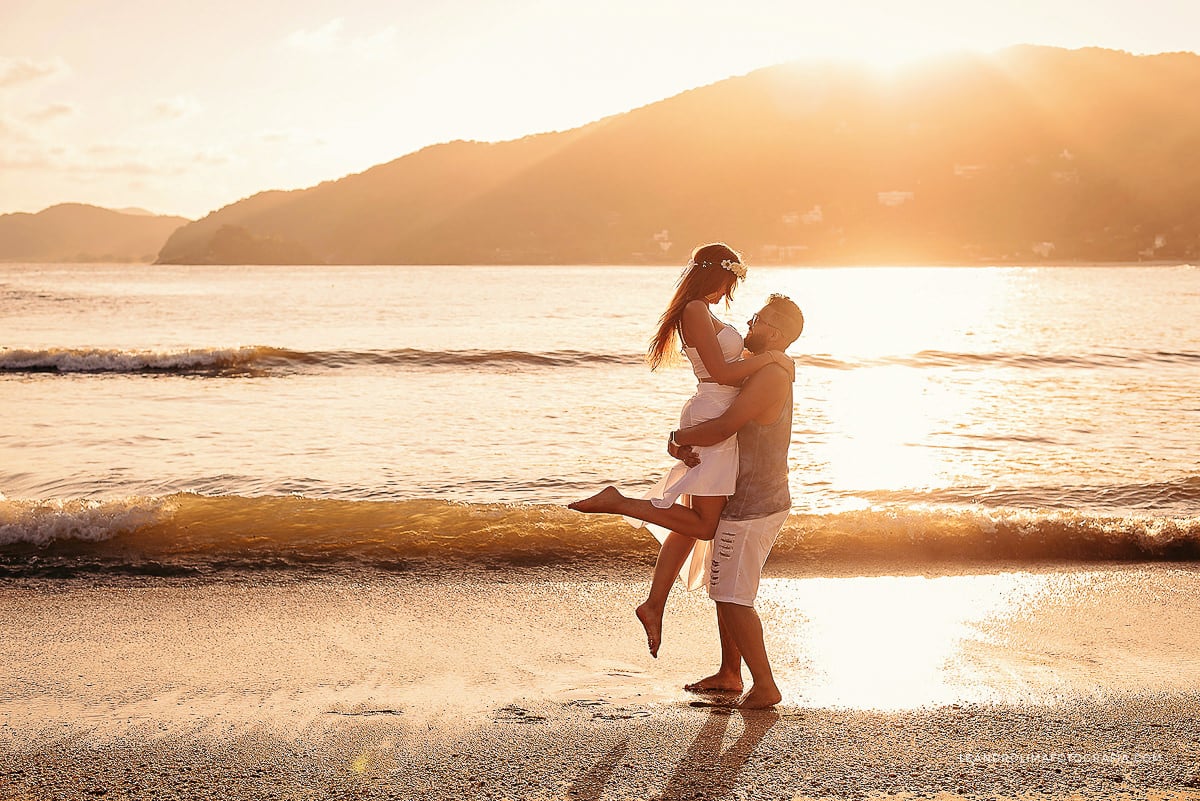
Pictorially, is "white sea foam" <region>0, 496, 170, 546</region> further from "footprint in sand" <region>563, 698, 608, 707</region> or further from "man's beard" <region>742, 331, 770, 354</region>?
"man's beard" <region>742, 331, 770, 354</region>

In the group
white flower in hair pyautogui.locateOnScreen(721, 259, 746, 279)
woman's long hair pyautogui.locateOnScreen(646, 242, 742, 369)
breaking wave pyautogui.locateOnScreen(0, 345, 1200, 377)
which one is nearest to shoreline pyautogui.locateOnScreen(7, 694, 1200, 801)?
woman's long hair pyautogui.locateOnScreen(646, 242, 742, 369)

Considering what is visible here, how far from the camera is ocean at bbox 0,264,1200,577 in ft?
26.2

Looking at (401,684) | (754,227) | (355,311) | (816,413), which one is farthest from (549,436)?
(754,227)

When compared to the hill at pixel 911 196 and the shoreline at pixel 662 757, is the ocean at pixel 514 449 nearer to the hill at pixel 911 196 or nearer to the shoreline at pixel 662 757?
the shoreline at pixel 662 757

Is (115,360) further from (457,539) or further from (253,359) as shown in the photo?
(457,539)

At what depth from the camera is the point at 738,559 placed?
189 inches

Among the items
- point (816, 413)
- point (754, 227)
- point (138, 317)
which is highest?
point (754, 227)

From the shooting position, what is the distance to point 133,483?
36.1 feet

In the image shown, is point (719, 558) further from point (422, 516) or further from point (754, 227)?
point (754, 227)

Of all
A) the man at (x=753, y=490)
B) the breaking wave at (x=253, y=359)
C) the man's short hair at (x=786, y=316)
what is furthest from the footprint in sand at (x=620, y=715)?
the breaking wave at (x=253, y=359)

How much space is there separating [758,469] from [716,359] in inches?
24.6

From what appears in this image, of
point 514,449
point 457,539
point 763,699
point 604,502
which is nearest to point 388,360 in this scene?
point 514,449

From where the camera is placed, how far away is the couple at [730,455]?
15.5 ft

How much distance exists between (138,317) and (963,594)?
47.0 m
